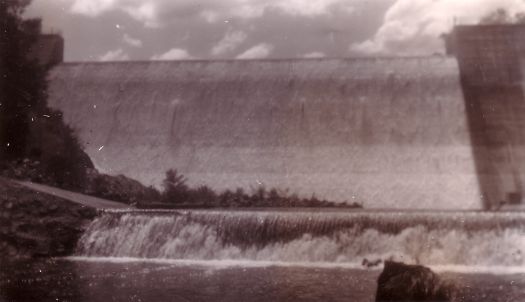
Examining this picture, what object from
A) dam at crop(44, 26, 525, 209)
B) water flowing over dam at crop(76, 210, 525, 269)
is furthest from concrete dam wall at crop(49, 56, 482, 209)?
water flowing over dam at crop(76, 210, 525, 269)

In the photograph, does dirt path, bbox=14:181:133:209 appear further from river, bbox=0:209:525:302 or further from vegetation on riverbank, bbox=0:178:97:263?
river, bbox=0:209:525:302

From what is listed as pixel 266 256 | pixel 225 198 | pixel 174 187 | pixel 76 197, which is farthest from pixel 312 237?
pixel 174 187

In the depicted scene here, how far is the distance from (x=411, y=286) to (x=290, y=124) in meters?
9.89

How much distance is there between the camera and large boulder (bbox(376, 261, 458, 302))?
7.01 meters

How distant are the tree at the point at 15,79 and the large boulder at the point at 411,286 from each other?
32.7 ft

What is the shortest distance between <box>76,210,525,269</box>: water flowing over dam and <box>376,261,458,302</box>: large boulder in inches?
107

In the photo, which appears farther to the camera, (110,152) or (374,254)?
(110,152)

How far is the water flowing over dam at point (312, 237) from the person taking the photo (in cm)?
1020

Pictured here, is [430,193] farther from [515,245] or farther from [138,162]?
[138,162]

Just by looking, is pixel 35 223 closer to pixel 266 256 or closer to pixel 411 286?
pixel 266 256

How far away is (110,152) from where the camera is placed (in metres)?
17.0

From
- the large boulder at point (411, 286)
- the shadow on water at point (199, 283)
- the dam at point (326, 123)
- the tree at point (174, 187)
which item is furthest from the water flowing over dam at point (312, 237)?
the dam at point (326, 123)

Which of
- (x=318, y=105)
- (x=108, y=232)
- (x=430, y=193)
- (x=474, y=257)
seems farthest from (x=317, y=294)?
(x=318, y=105)

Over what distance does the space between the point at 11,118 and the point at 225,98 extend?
5.75 meters
